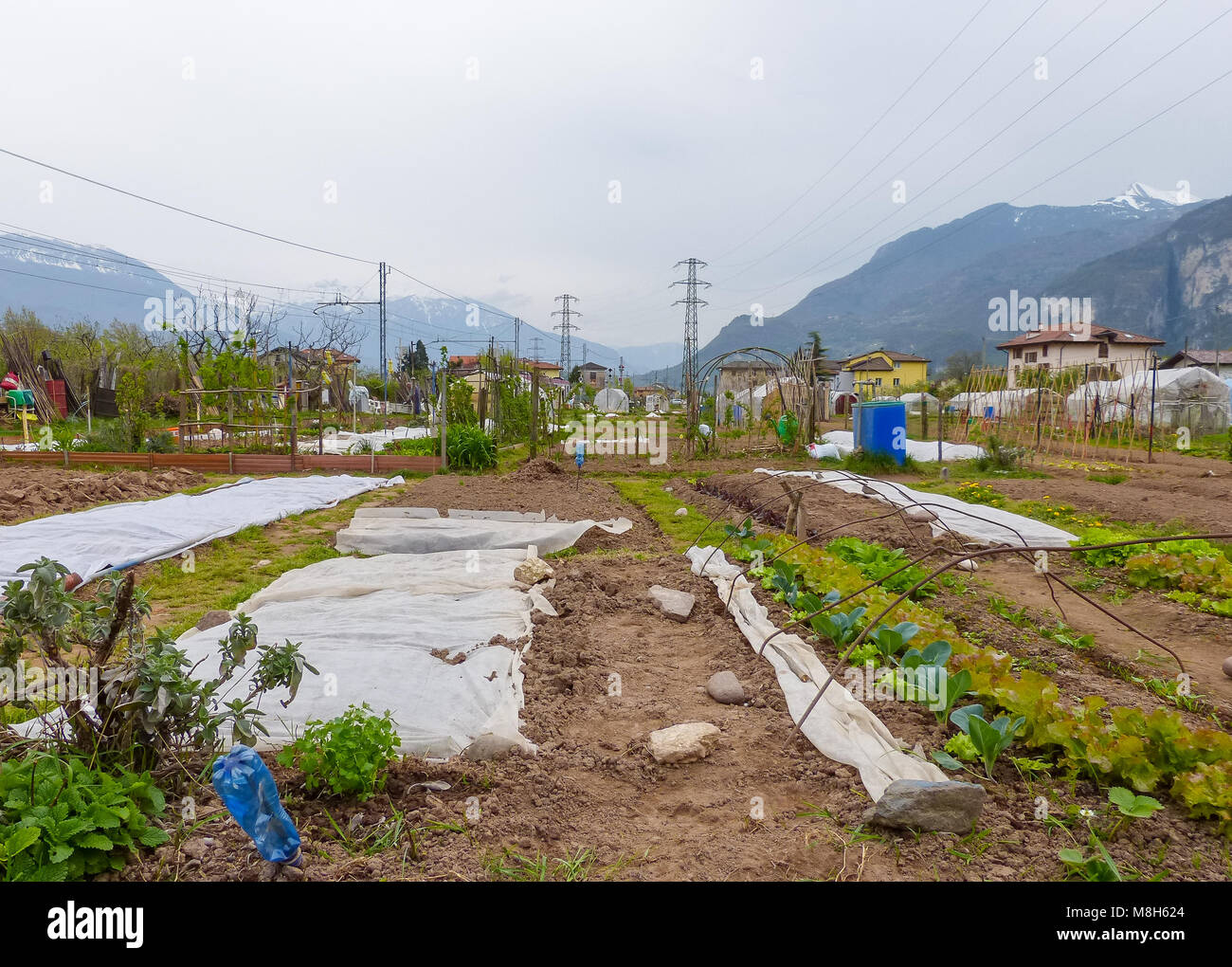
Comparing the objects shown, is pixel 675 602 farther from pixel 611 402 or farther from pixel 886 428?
pixel 611 402

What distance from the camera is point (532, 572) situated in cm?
571

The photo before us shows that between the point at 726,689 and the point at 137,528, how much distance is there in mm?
6522

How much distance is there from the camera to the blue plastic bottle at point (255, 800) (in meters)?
1.95

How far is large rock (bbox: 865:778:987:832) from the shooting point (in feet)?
7.78

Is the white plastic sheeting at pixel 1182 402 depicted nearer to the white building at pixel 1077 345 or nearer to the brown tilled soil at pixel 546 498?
the brown tilled soil at pixel 546 498

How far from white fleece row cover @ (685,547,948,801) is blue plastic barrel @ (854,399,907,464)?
10.6 metres

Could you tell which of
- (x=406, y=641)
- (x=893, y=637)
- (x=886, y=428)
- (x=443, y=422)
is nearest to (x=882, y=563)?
(x=893, y=637)

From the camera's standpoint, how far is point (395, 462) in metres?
14.1

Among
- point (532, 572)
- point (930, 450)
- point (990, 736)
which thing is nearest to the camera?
point (990, 736)

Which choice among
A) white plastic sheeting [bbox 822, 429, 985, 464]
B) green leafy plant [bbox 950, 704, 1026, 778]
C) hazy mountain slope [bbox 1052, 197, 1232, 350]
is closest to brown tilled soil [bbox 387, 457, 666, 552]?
green leafy plant [bbox 950, 704, 1026, 778]
